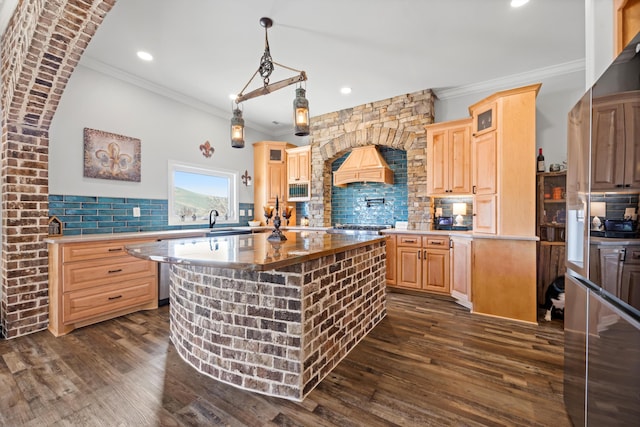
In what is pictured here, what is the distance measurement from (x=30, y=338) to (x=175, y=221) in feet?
6.58

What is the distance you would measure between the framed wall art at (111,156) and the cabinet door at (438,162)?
13.5 feet

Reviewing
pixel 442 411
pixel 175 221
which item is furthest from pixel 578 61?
pixel 175 221

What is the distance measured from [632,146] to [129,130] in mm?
4590

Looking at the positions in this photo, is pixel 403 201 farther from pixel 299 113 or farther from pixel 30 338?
pixel 30 338

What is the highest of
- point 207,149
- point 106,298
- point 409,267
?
point 207,149

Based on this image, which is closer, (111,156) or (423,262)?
(111,156)

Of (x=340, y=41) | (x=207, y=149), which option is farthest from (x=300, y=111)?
(x=207, y=149)

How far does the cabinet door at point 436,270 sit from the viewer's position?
360 centimetres

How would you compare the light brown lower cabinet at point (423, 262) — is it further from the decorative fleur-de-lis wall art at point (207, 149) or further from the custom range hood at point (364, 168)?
the decorative fleur-de-lis wall art at point (207, 149)

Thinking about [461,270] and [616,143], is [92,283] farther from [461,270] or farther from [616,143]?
[461,270]

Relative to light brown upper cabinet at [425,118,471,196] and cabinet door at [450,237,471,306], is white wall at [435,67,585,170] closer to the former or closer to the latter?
light brown upper cabinet at [425,118,471,196]

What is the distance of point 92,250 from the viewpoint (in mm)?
2742

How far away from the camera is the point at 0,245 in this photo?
8.46 ft

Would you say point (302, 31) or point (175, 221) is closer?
point (302, 31)
